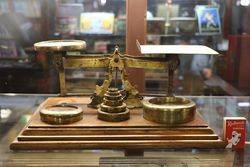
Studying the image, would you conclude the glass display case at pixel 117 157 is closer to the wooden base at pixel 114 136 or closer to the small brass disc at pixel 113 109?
the wooden base at pixel 114 136

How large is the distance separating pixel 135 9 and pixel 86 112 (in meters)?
0.52

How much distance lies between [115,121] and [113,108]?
0.04 m

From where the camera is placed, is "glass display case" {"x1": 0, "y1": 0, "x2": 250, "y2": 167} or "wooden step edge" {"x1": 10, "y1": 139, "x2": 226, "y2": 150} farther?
"glass display case" {"x1": 0, "y1": 0, "x2": 250, "y2": 167}

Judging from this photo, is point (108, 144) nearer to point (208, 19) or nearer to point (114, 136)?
point (114, 136)

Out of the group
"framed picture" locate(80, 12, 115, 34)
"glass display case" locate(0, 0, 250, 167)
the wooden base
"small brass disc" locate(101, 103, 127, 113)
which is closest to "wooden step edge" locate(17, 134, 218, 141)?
A: the wooden base

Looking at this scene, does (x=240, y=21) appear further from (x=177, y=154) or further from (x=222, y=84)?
(x=177, y=154)

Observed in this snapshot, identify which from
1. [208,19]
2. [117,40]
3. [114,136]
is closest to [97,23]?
[117,40]

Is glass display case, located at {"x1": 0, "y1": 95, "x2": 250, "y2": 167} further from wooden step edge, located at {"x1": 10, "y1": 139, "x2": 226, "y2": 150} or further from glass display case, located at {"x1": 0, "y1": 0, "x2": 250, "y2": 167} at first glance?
glass display case, located at {"x1": 0, "y1": 0, "x2": 250, "y2": 167}

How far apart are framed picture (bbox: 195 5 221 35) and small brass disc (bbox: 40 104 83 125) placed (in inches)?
38.9

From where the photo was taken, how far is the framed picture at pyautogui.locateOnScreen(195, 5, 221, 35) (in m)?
1.98

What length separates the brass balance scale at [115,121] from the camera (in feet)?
3.80

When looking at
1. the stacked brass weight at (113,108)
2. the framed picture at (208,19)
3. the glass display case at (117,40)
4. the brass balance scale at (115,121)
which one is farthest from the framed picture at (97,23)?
the stacked brass weight at (113,108)

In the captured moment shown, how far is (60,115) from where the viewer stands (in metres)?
1.20

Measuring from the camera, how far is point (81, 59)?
4.42ft
